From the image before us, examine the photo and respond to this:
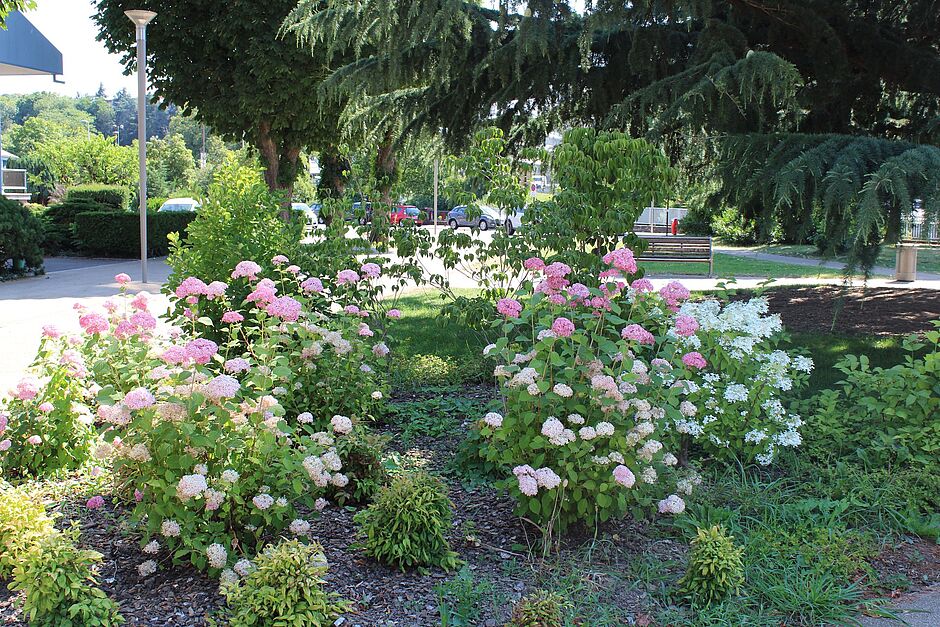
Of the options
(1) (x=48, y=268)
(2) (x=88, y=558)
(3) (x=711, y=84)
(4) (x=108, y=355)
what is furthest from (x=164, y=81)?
(2) (x=88, y=558)

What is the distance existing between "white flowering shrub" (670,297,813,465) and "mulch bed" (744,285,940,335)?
3.55 m

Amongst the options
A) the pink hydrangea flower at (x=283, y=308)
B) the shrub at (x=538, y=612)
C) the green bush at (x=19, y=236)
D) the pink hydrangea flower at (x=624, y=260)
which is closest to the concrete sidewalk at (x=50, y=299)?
the green bush at (x=19, y=236)

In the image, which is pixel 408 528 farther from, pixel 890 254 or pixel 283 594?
pixel 890 254

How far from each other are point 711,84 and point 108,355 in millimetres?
5266

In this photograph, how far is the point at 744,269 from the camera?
17.2m

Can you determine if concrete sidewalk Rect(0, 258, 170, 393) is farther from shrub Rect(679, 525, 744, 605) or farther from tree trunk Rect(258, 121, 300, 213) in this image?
shrub Rect(679, 525, 744, 605)

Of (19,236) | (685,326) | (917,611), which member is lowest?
(917,611)

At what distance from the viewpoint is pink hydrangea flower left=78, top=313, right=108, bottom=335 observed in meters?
4.08

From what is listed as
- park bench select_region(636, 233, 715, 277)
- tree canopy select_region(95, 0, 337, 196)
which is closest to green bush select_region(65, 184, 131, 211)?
tree canopy select_region(95, 0, 337, 196)

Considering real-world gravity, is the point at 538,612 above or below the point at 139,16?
below

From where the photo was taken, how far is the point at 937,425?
429cm

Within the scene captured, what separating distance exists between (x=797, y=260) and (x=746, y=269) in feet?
10.5

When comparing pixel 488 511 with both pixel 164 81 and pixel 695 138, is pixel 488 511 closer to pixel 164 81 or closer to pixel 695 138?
pixel 695 138

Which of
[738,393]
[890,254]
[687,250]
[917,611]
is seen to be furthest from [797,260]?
[917,611]
